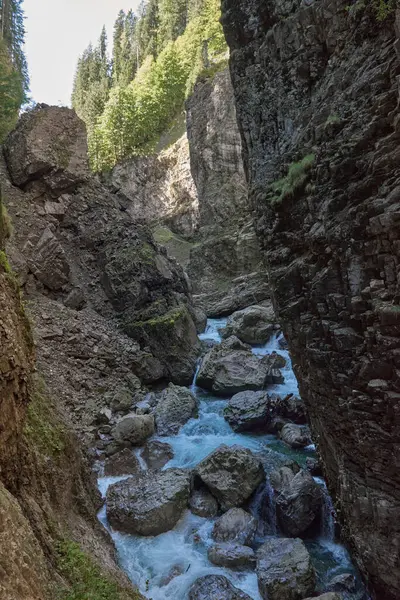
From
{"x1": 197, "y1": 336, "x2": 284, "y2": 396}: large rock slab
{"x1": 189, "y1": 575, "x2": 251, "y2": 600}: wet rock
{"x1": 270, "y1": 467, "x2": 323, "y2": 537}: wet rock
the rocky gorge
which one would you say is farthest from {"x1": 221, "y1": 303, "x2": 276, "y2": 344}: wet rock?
{"x1": 189, "y1": 575, "x2": 251, "y2": 600}: wet rock

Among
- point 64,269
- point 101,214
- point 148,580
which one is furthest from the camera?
point 101,214

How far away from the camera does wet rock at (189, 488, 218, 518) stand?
1068 cm

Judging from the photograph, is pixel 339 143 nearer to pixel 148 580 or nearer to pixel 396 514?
pixel 396 514

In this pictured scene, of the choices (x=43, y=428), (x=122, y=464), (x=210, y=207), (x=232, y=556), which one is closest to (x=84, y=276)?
(x=122, y=464)

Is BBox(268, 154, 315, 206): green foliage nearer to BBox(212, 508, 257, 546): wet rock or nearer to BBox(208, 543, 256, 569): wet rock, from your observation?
BBox(212, 508, 257, 546): wet rock

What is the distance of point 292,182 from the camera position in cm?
916

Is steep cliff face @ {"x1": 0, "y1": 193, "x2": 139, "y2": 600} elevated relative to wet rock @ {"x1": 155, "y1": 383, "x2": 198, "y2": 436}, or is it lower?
elevated

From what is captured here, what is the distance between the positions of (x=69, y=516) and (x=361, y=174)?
25.9 feet

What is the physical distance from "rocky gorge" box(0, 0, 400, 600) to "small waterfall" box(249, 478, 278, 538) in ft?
0.12

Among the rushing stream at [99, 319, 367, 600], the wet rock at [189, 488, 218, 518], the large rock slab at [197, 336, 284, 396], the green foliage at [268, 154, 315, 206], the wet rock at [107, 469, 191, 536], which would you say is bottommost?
the rushing stream at [99, 319, 367, 600]

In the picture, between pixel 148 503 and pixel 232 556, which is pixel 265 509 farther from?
pixel 148 503

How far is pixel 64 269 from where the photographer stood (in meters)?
20.0

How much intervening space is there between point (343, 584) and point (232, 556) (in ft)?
7.92

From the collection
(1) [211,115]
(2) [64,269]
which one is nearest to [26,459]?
(2) [64,269]
